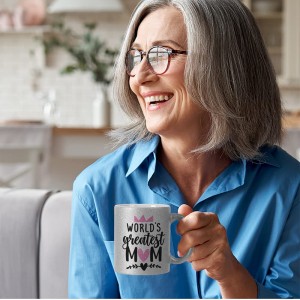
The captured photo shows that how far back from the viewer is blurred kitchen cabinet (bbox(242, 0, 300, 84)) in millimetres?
6742

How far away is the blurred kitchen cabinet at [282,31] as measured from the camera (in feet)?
22.1

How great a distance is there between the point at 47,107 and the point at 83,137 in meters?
0.57

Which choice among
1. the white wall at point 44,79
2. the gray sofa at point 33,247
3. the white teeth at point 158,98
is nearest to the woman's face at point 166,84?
the white teeth at point 158,98

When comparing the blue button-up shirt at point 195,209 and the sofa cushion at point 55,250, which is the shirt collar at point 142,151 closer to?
the blue button-up shirt at point 195,209

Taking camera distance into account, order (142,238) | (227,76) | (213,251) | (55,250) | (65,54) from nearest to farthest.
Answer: (142,238) < (213,251) < (227,76) < (55,250) < (65,54)

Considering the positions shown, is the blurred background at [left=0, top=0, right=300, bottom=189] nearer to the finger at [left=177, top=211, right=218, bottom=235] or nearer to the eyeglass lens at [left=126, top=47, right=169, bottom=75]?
the eyeglass lens at [left=126, top=47, right=169, bottom=75]

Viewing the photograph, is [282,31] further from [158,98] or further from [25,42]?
[158,98]

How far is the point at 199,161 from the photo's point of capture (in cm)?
141

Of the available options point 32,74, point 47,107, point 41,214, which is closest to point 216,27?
point 41,214

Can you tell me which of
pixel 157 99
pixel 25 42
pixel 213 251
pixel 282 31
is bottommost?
pixel 25 42

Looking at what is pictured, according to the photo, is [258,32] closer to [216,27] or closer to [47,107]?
[216,27]

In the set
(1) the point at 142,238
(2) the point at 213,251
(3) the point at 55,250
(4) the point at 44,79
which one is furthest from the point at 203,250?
(4) the point at 44,79

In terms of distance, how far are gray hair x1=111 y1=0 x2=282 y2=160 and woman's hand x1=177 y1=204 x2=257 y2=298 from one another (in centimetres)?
27

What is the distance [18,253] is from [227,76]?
24.7 inches
